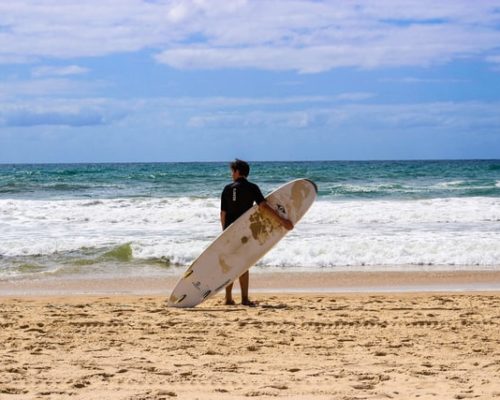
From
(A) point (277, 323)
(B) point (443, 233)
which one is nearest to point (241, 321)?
(A) point (277, 323)

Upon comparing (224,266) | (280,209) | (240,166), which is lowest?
(224,266)

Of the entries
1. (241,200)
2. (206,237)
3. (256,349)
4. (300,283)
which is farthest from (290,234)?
(256,349)

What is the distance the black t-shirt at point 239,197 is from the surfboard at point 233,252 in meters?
0.08

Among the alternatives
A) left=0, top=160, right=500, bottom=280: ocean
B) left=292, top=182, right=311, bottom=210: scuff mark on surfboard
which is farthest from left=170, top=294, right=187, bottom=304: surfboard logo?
left=0, top=160, right=500, bottom=280: ocean

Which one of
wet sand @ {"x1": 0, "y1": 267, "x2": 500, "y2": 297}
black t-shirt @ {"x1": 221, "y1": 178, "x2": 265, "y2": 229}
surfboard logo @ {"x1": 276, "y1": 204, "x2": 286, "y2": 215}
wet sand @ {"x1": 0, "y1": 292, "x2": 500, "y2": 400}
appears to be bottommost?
wet sand @ {"x1": 0, "y1": 267, "x2": 500, "y2": 297}

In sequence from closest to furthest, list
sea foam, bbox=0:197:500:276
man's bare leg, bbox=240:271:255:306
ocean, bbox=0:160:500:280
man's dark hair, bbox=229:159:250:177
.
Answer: man's dark hair, bbox=229:159:250:177 < man's bare leg, bbox=240:271:255:306 < ocean, bbox=0:160:500:280 < sea foam, bbox=0:197:500:276

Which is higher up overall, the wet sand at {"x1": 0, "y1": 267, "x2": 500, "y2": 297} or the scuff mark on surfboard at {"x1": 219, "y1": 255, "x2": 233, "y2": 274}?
the scuff mark on surfboard at {"x1": 219, "y1": 255, "x2": 233, "y2": 274}

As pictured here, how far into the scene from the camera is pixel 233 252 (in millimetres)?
7816

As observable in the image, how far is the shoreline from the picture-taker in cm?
891

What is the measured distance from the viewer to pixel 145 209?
62.5 ft

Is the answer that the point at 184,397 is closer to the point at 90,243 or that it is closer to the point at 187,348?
the point at 187,348

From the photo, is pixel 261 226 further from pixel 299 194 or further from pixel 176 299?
pixel 176 299

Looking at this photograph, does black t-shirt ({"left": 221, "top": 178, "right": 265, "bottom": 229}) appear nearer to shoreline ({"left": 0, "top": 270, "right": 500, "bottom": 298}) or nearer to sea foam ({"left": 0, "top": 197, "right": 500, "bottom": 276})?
shoreline ({"left": 0, "top": 270, "right": 500, "bottom": 298})

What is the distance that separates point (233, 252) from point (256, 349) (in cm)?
240
